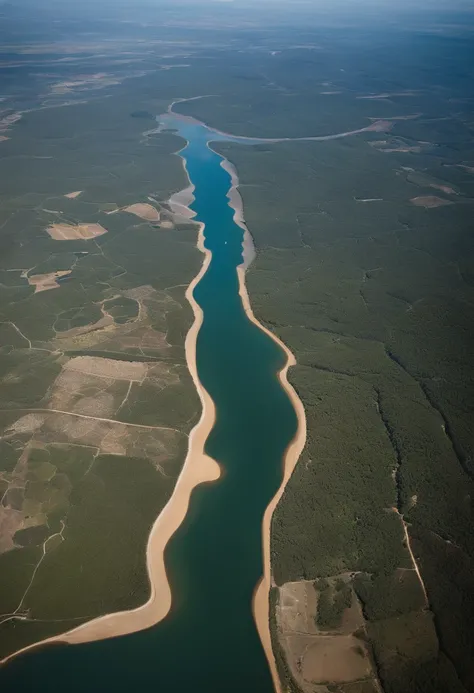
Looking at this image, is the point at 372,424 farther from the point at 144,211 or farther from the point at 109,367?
the point at 144,211

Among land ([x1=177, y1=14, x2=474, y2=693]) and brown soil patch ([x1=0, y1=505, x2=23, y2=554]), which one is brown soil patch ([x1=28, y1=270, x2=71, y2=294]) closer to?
→ land ([x1=177, y1=14, x2=474, y2=693])

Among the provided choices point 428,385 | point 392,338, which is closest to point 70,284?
point 392,338

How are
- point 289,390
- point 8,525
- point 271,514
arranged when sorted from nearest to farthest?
1. point 8,525
2. point 271,514
3. point 289,390

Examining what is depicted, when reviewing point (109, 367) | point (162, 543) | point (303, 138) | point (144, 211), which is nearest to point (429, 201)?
point (303, 138)

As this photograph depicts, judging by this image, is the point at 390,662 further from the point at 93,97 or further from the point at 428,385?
the point at 93,97

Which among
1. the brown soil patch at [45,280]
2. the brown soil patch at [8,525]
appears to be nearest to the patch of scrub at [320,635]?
the brown soil patch at [8,525]

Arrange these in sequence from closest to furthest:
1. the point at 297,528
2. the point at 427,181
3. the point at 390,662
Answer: the point at 390,662
the point at 297,528
the point at 427,181

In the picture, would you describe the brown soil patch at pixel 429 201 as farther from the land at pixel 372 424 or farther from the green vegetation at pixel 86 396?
the green vegetation at pixel 86 396

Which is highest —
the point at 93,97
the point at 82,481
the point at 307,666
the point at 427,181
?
the point at 93,97
